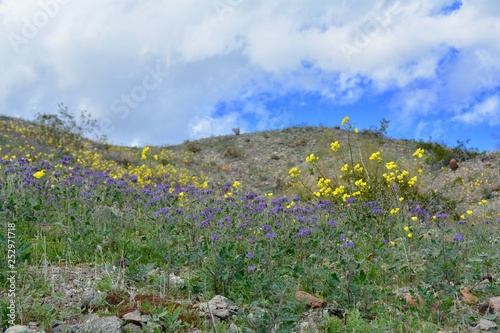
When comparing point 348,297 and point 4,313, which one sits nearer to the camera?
point 4,313

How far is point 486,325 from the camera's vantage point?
327cm

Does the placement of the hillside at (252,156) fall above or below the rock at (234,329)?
above

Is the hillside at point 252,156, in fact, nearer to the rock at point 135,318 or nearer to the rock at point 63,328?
the rock at point 135,318

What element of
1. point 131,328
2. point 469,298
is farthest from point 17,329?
point 469,298

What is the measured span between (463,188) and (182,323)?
40.6 ft

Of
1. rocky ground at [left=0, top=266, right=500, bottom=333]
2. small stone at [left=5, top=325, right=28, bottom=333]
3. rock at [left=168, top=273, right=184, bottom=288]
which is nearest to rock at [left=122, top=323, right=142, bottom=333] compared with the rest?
rocky ground at [left=0, top=266, right=500, bottom=333]

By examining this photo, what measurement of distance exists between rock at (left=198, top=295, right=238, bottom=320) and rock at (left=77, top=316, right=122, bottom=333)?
578 mm

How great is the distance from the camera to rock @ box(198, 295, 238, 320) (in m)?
3.31

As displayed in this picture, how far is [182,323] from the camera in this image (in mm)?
3160

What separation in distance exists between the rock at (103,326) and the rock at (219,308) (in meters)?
0.58

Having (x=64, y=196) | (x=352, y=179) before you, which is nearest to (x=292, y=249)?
(x=64, y=196)

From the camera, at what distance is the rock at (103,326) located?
2.92 metres

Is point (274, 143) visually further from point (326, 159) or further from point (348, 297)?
point (348, 297)

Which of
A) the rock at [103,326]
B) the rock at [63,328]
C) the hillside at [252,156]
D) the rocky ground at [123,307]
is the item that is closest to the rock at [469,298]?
the rocky ground at [123,307]
